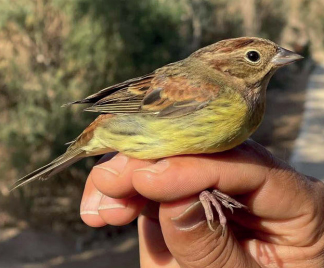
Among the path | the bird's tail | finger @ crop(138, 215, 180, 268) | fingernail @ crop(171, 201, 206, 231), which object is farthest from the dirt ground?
fingernail @ crop(171, 201, 206, 231)

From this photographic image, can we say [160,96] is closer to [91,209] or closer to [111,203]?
[111,203]

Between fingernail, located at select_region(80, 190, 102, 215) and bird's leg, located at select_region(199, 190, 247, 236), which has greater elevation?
bird's leg, located at select_region(199, 190, 247, 236)

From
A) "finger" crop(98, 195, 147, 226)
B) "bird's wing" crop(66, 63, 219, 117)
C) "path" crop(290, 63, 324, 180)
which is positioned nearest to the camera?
"bird's wing" crop(66, 63, 219, 117)

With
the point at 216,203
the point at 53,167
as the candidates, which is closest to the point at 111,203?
the point at 53,167

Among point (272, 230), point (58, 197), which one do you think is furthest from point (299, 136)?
point (272, 230)

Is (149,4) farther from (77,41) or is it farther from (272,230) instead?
(272,230)

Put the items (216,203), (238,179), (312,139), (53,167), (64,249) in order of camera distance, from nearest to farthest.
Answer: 1. (216,203)
2. (238,179)
3. (53,167)
4. (64,249)
5. (312,139)

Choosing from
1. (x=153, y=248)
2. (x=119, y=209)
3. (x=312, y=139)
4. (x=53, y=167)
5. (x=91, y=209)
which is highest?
(x=53, y=167)

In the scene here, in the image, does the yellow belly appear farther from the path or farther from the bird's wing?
the path
